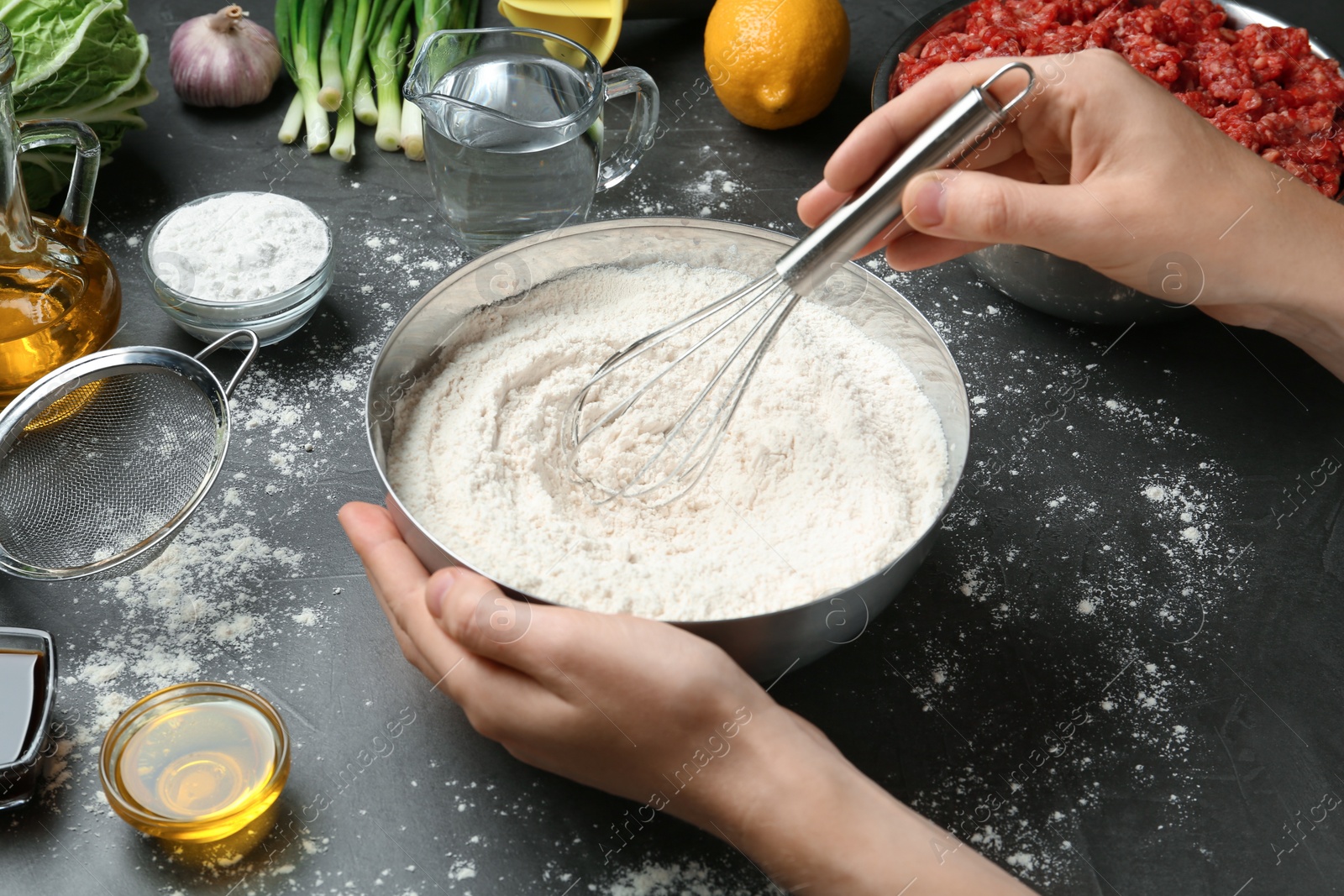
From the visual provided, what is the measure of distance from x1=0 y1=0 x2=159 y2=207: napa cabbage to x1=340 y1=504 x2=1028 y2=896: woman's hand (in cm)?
81

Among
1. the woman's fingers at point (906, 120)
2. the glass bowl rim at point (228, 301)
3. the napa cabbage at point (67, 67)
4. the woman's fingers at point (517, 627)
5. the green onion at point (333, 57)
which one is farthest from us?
the green onion at point (333, 57)

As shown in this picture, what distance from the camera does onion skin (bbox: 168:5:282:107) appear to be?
51.2 inches

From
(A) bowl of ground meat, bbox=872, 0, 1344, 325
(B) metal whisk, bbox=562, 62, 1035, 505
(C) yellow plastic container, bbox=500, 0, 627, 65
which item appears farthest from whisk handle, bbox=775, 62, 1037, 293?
(C) yellow plastic container, bbox=500, 0, 627, 65

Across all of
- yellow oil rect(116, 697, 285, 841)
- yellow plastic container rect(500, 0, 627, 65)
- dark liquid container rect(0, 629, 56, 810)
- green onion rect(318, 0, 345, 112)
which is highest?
yellow plastic container rect(500, 0, 627, 65)

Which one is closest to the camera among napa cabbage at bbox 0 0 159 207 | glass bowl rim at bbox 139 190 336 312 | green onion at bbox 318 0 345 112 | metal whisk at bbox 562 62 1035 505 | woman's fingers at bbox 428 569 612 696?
woman's fingers at bbox 428 569 612 696

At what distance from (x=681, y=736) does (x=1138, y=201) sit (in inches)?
22.3

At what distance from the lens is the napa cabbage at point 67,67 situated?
1135mm

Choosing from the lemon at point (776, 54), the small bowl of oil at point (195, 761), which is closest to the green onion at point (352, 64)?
the lemon at point (776, 54)

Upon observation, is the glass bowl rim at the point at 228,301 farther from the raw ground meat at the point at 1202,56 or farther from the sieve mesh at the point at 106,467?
the raw ground meat at the point at 1202,56

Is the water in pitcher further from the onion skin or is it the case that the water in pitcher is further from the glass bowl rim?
the onion skin

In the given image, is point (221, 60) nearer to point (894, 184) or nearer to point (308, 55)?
point (308, 55)

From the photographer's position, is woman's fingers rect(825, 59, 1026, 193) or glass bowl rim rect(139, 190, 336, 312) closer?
woman's fingers rect(825, 59, 1026, 193)

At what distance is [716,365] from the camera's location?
38.3 inches

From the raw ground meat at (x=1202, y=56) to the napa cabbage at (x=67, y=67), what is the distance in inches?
36.0
